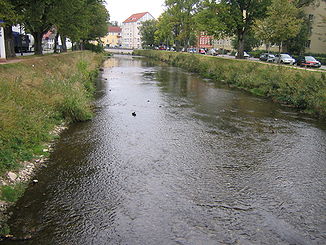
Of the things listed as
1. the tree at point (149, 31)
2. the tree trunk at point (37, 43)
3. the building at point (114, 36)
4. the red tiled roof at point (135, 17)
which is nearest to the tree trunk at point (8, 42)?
the tree trunk at point (37, 43)

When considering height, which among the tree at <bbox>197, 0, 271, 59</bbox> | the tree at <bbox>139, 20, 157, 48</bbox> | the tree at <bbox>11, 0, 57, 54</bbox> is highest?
the tree at <bbox>139, 20, 157, 48</bbox>

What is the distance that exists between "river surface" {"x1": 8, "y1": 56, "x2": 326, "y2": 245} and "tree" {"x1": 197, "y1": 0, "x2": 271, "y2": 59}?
79.1 ft

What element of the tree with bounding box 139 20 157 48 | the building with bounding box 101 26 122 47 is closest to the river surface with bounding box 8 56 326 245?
the tree with bounding box 139 20 157 48

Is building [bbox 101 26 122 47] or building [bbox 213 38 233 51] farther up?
building [bbox 101 26 122 47]

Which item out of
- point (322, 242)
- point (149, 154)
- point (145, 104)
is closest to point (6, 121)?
point (149, 154)

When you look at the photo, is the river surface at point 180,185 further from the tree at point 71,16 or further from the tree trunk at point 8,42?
the tree at point 71,16

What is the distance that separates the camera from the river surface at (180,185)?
630 centimetres

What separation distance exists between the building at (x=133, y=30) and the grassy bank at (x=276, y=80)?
352 feet

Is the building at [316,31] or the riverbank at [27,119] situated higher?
the building at [316,31]

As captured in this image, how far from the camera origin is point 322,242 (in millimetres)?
6141

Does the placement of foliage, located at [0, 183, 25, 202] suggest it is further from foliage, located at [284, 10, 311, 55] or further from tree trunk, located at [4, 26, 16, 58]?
foliage, located at [284, 10, 311, 55]

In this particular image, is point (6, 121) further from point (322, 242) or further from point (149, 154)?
point (322, 242)

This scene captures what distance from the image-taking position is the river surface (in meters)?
6.30

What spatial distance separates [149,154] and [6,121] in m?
4.55
